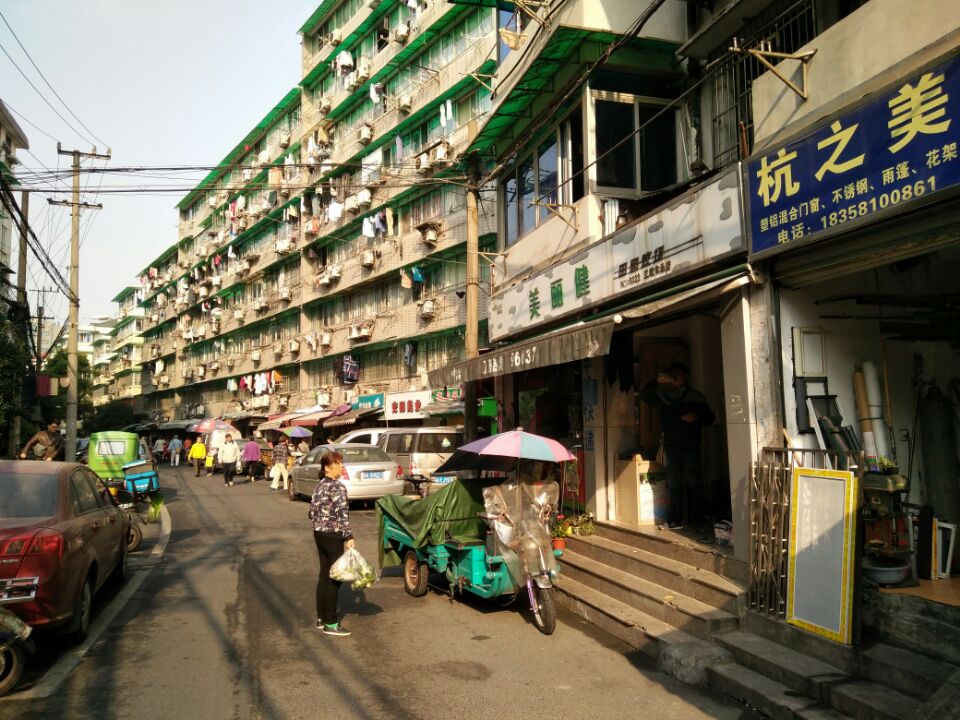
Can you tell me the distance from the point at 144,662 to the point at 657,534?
5.57m

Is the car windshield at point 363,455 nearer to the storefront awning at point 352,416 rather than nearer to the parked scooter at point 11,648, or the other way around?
the storefront awning at point 352,416

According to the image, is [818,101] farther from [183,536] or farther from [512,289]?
[183,536]

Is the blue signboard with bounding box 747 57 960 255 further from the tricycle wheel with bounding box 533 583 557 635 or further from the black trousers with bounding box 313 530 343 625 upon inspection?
the black trousers with bounding box 313 530 343 625

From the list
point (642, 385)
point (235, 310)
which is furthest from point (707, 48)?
point (235, 310)

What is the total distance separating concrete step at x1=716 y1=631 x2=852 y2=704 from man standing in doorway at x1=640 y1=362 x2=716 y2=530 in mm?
3094

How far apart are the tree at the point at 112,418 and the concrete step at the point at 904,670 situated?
216ft

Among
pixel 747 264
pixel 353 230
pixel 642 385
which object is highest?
pixel 353 230

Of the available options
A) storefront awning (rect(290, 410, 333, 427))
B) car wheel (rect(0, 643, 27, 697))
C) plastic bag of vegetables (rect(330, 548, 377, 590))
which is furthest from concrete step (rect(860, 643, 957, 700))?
storefront awning (rect(290, 410, 333, 427))

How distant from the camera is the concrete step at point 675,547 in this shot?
6.77m

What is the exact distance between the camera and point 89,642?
253 inches

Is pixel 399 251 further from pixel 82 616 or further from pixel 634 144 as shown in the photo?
pixel 82 616

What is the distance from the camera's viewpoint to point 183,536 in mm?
13336

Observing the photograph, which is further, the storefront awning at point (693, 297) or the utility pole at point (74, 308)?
the utility pole at point (74, 308)

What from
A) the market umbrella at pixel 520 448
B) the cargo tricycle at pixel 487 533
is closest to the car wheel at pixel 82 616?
the cargo tricycle at pixel 487 533
